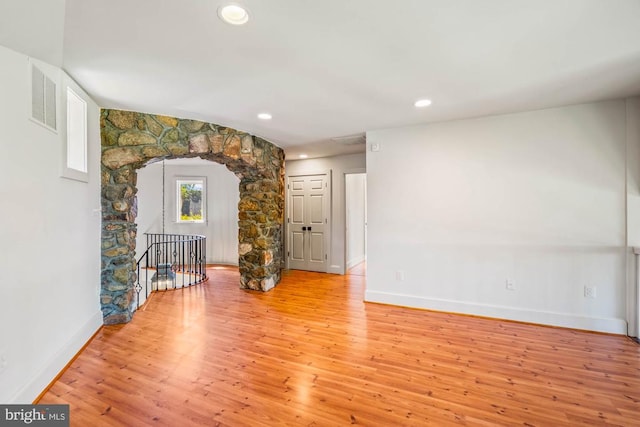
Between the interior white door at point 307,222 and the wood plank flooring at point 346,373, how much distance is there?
8.17 ft

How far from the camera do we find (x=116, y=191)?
324 centimetres

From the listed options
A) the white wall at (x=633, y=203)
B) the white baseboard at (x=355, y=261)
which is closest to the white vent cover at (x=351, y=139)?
the white baseboard at (x=355, y=261)

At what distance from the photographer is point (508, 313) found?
3.40 meters

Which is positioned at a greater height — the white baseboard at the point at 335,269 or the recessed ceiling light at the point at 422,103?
the recessed ceiling light at the point at 422,103

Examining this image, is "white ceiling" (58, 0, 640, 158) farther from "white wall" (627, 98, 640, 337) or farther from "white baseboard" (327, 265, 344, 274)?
"white baseboard" (327, 265, 344, 274)

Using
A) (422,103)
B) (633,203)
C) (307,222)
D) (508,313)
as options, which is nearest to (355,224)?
(307,222)

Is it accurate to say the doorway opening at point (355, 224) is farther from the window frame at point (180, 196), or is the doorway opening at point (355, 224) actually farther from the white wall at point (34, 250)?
the white wall at point (34, 250)

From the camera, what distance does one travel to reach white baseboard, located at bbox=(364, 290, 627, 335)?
3037mm

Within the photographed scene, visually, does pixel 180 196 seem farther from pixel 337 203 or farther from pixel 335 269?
pixel 335 269

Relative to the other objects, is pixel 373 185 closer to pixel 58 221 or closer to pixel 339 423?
pixel 339 423

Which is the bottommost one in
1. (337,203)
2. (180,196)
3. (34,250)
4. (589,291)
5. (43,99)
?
(589,291)

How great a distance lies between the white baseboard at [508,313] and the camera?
120 inches

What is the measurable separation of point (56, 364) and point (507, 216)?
187 inches

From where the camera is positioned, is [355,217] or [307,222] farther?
[355,217]
